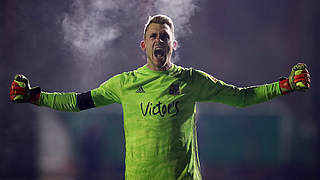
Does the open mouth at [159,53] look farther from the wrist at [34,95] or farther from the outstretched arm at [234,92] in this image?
the wrist at [34,95]

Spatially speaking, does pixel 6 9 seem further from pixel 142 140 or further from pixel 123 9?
pixel 142 140

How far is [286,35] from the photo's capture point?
8516mm

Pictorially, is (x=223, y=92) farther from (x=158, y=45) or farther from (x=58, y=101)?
(x=58, y=101)

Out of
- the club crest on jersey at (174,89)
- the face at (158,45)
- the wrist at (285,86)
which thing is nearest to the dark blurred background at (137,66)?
the face at (158,45)

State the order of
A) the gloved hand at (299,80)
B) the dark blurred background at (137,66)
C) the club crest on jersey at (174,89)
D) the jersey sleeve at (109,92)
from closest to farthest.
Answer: the gloved hand at (299,80), the club crest on jersey at (174,89), the jersey sleeve at (109,92), the dark blurred background at (137,66)

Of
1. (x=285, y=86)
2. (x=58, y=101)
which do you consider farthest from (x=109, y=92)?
(x=285, y=86)

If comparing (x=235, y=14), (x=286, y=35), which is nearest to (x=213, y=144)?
(x=235, y=14)

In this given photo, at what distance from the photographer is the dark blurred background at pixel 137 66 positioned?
375 centimetres

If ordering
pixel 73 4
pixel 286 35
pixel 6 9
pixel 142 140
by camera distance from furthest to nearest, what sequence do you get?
pixel 286 35 → pixel 6 9 → pixel 73 4 → pixel 142 140

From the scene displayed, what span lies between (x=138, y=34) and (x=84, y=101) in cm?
133

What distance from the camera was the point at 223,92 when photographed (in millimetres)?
2559

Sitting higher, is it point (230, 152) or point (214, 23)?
point (214, 23)

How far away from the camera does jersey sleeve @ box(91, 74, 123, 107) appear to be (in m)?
2.60

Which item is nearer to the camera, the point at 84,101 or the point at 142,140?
the point at 142,140
